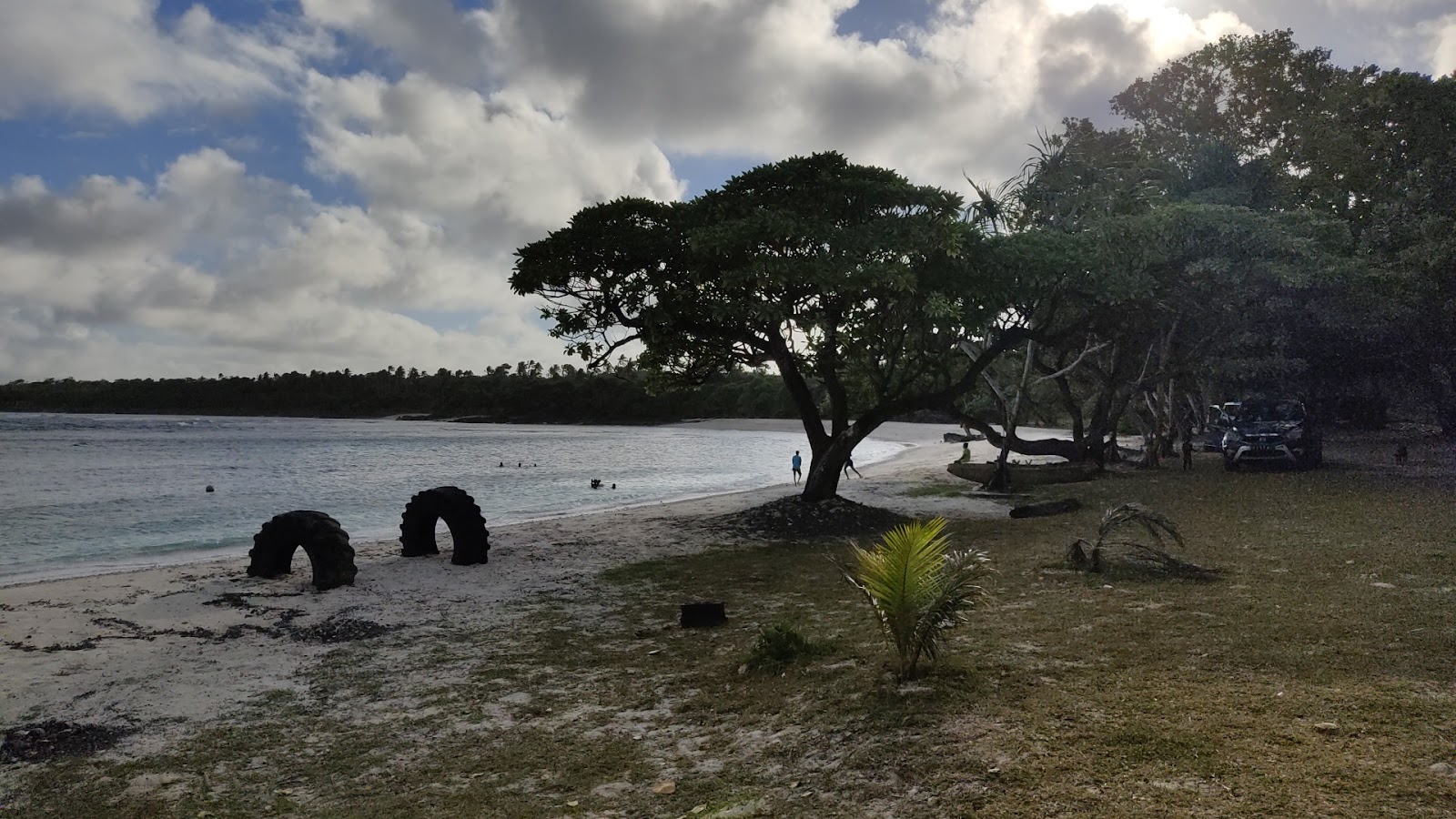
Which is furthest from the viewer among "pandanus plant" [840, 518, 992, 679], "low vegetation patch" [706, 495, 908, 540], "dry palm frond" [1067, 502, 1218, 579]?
"low vegetation patch" [706, 495, 908, 540]

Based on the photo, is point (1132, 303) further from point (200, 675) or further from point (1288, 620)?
point (200, 675)

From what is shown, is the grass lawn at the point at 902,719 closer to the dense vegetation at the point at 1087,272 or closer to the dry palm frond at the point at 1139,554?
the dry palm frond at the point at 1139,554

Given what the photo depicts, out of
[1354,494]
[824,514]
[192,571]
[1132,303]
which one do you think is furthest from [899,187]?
[192,571]

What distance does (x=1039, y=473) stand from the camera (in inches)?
1079

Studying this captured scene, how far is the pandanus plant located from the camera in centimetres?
633

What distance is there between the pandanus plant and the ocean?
18.1 metres

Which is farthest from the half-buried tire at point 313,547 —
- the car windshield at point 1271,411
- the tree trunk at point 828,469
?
the car windshield at point 1271,411

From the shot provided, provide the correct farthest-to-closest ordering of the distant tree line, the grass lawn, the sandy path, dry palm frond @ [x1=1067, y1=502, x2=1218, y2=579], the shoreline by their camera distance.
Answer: the distant tree line < the shoreline < dry palm frond @ [x1=1067, y1=502, x2=1218, y2=579] < the sandy path < the grass lawn

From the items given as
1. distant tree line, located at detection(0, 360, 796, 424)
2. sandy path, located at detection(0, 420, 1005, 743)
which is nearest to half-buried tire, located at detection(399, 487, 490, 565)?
sandy path, located at detection(0, 420, 1005, 743)

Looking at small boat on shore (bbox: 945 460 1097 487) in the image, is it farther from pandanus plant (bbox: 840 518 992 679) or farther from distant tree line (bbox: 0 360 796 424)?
distant tree line (bbox: 0 360 796 424)

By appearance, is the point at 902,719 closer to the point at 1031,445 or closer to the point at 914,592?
the point at 914,592

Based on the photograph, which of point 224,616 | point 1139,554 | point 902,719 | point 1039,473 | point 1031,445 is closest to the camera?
point 902,719

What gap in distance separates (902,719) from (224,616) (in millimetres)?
10513

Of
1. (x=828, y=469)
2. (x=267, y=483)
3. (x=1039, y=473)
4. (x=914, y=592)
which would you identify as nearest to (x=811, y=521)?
(x=828, y=469)
